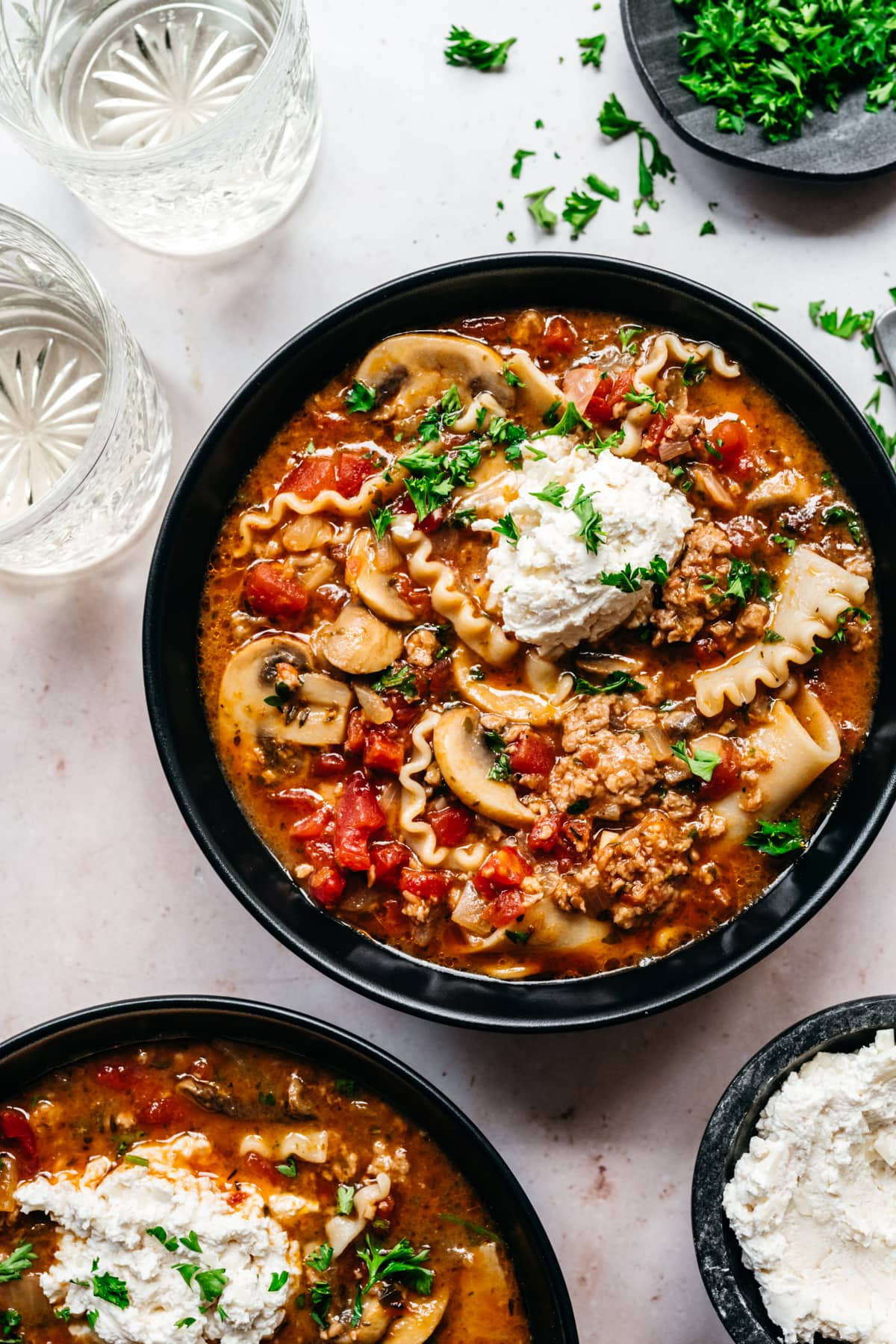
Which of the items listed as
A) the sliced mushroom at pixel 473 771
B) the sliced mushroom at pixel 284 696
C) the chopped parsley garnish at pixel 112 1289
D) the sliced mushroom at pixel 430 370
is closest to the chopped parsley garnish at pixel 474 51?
the sliced mushroom at pixel 430 370

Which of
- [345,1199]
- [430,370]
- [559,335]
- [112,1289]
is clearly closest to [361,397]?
[430,370]

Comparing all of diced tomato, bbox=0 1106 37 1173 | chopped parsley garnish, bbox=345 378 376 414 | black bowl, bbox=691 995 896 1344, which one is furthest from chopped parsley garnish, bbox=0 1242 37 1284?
chopped parsley garnish, bbox=345 378 376 414

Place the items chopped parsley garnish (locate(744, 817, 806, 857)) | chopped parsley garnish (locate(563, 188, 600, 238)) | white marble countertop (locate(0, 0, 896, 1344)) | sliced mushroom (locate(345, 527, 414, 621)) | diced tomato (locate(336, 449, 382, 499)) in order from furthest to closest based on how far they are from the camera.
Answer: chopped parsley garnish (locate(563, 188, 600, 238)) → white marble countertop (locate(0, 0, 896, 1344)) → diced tomato (locate(336, 449, 382, 499)) → sliced mushroom (locate(345, 527, 414, 621)) → chopped parsley garnish (locate(744, 817, 806, 857))

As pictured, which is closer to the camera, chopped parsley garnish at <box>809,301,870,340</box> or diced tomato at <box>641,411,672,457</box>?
diced tomato at <box>641,411,672,457</box>

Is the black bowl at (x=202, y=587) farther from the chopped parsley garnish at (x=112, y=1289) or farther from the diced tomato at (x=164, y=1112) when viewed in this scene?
the chopped parsley garnish at (x=112, y=1289)

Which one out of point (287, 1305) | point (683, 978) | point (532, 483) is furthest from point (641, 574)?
point (287, 1305)

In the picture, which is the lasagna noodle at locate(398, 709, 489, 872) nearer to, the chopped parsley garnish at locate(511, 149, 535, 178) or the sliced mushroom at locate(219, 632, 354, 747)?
the sliced mushroom at locate(219, 632, 354, 747)

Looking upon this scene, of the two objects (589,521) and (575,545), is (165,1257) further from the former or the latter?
(589,521)
